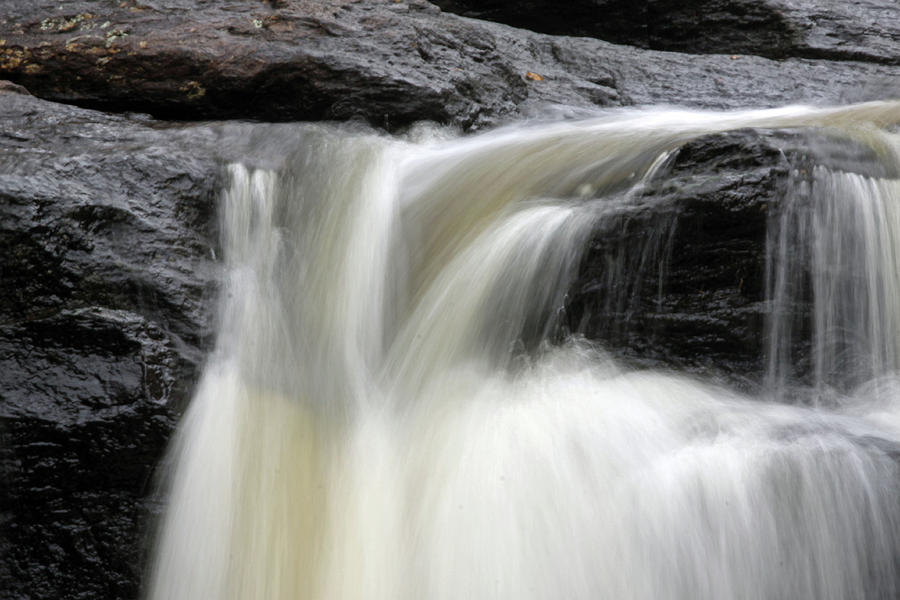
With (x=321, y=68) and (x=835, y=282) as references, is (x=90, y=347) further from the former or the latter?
(x=835, y=282)

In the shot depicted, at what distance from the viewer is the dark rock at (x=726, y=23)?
6.18m

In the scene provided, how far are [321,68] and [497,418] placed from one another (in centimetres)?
246

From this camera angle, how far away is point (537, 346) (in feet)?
11.1

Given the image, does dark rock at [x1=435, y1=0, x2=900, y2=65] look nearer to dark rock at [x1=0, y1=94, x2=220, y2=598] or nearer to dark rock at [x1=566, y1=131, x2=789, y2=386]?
dark rock at [x1=566, y1=131, x2=789, y2=386]

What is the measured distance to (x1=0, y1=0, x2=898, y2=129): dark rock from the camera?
15.6 ft

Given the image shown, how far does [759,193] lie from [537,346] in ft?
3.19

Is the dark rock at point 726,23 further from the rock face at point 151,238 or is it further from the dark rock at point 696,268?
the dark rock at point 696,268

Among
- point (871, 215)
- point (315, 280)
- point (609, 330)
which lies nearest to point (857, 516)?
point (609, 330)

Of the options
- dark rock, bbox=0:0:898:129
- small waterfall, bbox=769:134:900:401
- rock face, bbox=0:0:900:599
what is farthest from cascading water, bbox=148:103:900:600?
dark rock, bbox=0:0:898:129

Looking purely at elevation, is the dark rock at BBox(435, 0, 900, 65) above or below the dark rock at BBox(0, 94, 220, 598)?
above

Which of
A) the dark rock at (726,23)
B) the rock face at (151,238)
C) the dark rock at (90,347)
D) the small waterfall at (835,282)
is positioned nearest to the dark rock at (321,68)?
the rock face at (151,238)

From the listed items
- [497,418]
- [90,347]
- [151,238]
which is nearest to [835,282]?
[497,418]

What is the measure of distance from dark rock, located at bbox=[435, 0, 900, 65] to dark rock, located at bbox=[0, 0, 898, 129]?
642 mm

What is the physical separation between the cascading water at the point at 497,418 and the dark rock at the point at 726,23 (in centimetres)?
271
